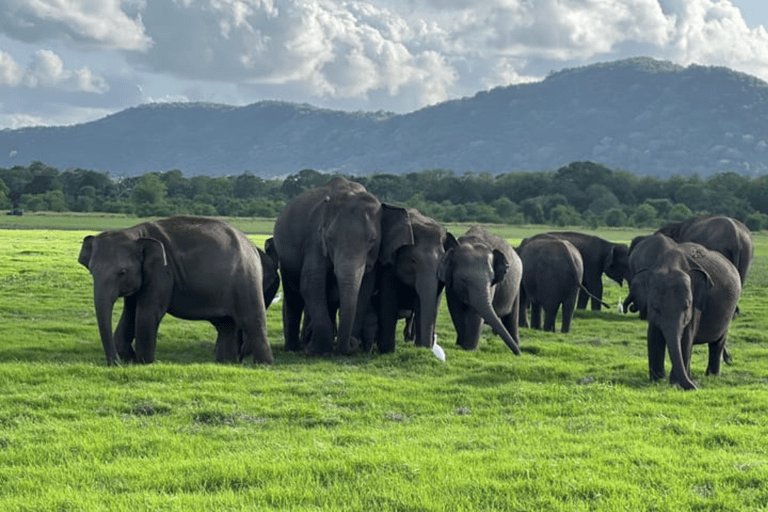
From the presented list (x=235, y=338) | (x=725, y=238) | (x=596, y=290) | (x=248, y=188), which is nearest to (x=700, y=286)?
(x=235, y=338)

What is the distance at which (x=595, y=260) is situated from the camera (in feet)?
91.8

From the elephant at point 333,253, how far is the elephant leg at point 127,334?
9.99ft

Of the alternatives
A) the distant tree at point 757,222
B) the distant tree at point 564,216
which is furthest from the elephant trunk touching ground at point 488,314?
the distant tree at point 564,216

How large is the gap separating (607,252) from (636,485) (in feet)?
67.9

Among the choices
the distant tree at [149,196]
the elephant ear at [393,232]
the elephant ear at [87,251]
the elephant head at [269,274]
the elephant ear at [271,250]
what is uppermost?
the elephant ear at [393,232]

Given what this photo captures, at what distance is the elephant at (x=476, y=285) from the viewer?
54.8 ft

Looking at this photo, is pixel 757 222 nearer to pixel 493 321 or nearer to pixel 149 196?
pixel 149 196

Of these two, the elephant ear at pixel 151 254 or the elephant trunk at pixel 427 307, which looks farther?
the elephant trunk at pixel 427 307

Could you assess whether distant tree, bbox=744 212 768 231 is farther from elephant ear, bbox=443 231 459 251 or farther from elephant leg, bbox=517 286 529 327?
elephant ear, bbox=443 231 459 251

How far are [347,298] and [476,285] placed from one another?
2418 millimetres

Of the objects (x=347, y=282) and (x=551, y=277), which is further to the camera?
(x=551, y=277)

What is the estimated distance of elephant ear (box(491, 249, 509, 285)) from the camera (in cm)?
1745

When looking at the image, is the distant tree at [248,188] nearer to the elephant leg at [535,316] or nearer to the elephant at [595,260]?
the elephant at [595,260]

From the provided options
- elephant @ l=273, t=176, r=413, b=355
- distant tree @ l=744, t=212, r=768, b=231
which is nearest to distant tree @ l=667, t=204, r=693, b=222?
distant tree @ l=744, t=212, r=768, b=231
